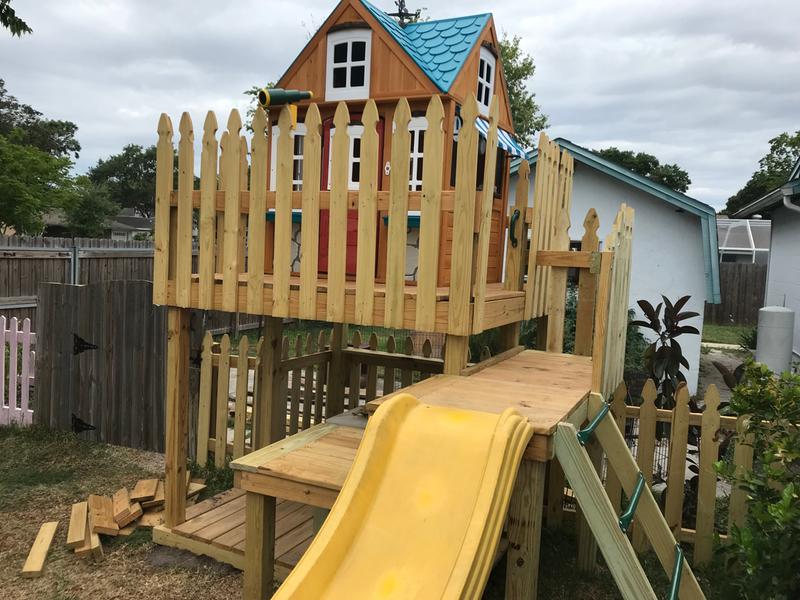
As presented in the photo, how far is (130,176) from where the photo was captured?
63812mm

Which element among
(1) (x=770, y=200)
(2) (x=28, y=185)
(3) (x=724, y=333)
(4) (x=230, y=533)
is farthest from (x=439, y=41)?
(2) (x=28, y=185)

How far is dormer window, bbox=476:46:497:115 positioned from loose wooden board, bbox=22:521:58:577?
4.16 meters

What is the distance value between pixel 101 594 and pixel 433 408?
9.69ft

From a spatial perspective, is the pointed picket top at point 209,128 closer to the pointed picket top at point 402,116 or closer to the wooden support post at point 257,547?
the pointed picket top at point 402,116

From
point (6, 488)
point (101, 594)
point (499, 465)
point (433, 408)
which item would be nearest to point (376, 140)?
point (433, 408)

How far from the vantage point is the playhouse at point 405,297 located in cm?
202

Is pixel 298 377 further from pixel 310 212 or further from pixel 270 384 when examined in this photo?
pixel 310 212

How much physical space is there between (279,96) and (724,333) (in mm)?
20687

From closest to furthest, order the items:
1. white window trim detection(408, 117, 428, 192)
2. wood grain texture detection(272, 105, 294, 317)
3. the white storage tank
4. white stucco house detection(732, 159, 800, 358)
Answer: wood grain texture detection(272, 105, 294, 317) → white window trim detection(408, 117, 428, 192) → the white storage tank → white stucco house detection(732, 159, 800, 358)

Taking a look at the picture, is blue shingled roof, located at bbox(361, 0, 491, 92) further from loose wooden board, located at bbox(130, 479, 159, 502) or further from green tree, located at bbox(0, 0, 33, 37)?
green tree, located at bbox(0, 0, 33, 37)

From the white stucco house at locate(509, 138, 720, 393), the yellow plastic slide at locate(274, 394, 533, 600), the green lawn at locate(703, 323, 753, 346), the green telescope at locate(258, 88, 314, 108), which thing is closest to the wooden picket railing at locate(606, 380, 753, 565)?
the yellow plastic slide at locate(274, 394, 533, 600)

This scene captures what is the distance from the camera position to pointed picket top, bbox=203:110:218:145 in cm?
373

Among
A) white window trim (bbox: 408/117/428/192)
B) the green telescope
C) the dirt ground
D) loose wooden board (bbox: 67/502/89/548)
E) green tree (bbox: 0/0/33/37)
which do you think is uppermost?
green tree (bbox: 0/0/33/37)

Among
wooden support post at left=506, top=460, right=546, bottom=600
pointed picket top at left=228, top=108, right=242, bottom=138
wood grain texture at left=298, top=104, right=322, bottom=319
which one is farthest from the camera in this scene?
pointed picket top at left=228, top=108, right=242, bottom=138
